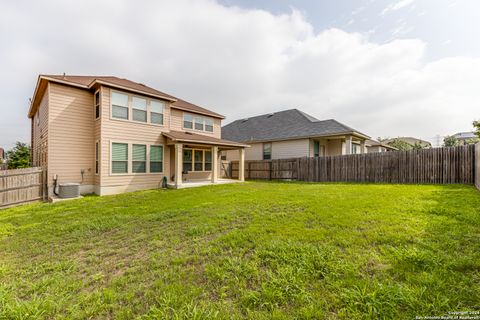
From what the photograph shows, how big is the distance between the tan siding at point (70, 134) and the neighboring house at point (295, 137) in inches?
478

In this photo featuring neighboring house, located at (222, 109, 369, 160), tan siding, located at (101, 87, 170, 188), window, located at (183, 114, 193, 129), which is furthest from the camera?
neighboring house, located at (222, 109, 369, 160)

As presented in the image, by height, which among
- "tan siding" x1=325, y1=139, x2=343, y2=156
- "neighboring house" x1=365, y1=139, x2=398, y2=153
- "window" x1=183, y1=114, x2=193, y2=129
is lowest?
"tan siding" x1=325, y1=139, x2=343, y2=156

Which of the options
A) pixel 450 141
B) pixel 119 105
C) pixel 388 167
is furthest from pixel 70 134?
pixel 450 141

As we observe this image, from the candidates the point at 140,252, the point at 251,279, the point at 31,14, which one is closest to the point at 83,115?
the point at 31,14

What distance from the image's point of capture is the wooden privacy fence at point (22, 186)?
7.89 metres

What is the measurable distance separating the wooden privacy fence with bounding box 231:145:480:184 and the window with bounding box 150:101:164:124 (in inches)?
357

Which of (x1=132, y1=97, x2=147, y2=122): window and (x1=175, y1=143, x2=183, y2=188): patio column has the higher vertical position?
(x1=132, y1=97, x2=147, y2=122): window

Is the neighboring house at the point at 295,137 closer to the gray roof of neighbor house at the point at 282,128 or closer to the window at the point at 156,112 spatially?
the gray roof of neighbor house at the point at 282,128

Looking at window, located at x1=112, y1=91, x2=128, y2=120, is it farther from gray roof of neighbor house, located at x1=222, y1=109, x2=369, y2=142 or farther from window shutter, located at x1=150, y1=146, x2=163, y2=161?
gray roof of neighbor house, located at x1=222, y1=109, x2=369, y2=142

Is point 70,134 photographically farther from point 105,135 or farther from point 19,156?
point 19,156

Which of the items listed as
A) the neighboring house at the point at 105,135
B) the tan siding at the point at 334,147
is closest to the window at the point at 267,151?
the tan siding at the point at 334,147

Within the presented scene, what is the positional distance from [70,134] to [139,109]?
347cm

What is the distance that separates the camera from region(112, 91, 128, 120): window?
10.5 m

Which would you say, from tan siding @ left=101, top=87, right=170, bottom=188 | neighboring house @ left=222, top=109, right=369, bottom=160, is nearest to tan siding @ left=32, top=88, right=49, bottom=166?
tan siding @ left=101, top=87, right=170, bottom=188
